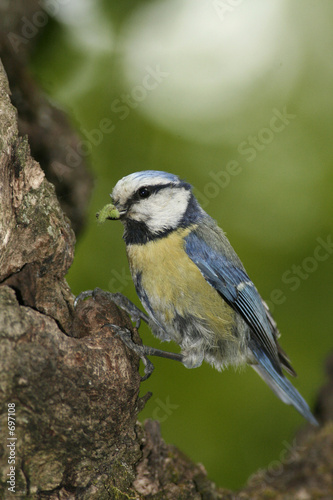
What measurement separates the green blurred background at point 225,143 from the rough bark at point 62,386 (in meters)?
0.84

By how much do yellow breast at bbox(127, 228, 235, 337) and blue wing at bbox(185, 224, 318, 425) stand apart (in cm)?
5

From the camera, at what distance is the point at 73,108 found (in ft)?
9.32

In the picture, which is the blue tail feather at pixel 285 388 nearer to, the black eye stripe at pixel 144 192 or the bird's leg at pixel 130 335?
the bird's leg at pixel 130 335

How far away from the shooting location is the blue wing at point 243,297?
206 cm

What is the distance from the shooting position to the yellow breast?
1.98m

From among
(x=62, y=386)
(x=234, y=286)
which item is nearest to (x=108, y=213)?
(x=234, y=286)

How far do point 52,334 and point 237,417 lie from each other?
1822mm

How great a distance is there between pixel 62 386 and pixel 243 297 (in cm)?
114

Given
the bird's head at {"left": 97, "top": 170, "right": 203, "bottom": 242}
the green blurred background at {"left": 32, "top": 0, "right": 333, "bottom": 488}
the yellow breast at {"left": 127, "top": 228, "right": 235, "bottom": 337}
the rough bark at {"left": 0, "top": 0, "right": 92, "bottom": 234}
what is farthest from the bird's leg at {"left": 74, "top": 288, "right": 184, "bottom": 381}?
the rough bark at {"left": 0, "top": 0, "right": 92, "bottom": 234}

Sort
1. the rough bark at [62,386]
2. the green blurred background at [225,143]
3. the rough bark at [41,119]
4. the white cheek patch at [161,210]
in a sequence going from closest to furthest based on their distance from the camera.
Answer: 1. the rough bark at [62,386]
2. the white cheek patch at [161,210]
3. the rough bark at [41,119]
4. the green blurred background at [225,143]

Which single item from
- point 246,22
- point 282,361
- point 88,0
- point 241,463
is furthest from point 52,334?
point 246,22

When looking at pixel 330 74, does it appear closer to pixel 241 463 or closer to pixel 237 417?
pixel 237 417

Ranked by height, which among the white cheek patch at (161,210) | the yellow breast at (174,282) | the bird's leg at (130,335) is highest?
the white cheek patch at (161,210)

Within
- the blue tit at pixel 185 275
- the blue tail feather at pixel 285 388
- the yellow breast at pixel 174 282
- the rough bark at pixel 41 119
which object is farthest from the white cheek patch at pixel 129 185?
the blue tail feather at pixel 285 388
